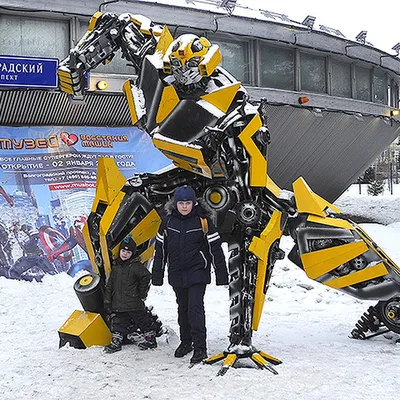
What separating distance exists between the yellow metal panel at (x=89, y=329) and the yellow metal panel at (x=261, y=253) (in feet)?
4.80

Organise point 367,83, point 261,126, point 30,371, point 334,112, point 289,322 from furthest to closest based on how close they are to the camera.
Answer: point 367,83 < point 334,112 < point 289,322 < point 261,126 < point 30,371

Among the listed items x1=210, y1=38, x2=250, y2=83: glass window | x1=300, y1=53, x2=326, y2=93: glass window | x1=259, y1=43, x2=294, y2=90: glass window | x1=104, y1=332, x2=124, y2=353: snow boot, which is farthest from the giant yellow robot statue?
x1=300, y1=53, x2=326, y2=93: glass window

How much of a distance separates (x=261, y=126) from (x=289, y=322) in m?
2.78

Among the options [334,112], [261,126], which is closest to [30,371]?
[261,126]

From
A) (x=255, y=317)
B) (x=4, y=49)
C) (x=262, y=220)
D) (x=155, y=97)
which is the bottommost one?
(x=255, y=317)

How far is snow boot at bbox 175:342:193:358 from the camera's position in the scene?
16.2 feet

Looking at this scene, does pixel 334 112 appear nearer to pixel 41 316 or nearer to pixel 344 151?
pixel 344 151

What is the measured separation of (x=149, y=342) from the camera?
523cm

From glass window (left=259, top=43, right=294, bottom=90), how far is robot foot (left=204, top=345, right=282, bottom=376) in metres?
7.62

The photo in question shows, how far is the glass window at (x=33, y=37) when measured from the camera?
30.0ft

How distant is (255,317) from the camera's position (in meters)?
4.71

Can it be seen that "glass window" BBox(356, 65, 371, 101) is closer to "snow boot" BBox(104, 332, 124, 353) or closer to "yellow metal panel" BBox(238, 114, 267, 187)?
"yellow metal panel" BBox(238, 114, 267, 187)

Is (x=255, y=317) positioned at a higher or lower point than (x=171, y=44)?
lower

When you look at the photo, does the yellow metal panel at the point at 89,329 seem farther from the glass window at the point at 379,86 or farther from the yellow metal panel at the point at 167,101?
the glass window at the point at 379,86
